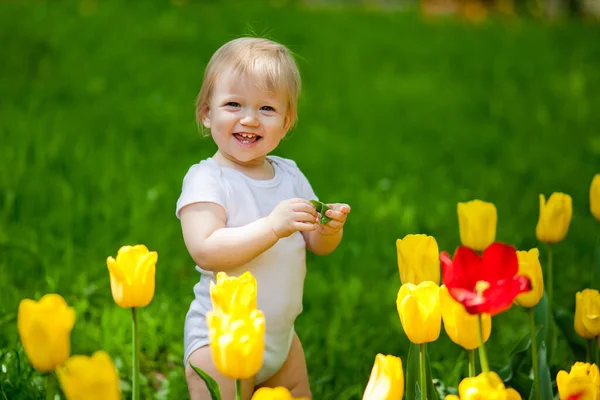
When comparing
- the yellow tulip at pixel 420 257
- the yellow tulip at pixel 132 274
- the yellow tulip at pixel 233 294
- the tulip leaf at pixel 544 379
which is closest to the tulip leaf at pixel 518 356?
the tulip leaf at pixel 544 379

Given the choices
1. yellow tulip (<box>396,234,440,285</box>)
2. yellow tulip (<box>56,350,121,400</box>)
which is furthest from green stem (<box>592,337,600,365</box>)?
yellow tulip (<box>56,350,121,400</box>)

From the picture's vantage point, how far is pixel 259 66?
5.64ft

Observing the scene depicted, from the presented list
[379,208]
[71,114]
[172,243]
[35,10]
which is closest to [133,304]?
[172,243]

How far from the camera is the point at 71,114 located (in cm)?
416

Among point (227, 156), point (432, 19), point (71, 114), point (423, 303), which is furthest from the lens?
point (432, 19)

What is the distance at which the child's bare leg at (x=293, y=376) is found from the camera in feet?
6.17

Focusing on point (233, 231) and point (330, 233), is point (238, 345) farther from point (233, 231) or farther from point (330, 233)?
point (330, 233)

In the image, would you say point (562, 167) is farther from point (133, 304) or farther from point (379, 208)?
point (133, 304)

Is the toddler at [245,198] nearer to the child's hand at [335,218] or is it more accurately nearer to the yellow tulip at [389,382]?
the child's hand at [335,218]

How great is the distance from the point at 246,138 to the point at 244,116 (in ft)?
0.17

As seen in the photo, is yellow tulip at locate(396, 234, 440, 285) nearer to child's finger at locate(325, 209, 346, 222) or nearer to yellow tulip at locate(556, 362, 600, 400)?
child's finger at locate(325, 209, 346, 222)

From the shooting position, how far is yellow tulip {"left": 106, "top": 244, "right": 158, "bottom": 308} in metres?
1.35

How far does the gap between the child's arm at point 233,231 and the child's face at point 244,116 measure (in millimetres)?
145

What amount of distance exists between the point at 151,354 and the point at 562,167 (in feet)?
8.99
